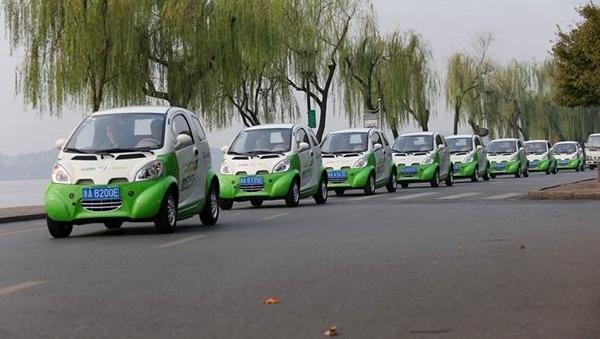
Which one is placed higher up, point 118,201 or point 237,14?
point 237,14

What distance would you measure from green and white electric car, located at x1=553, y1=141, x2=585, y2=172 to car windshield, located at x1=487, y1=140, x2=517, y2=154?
12141mm

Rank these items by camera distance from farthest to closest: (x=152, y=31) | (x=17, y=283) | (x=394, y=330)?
1. (x=152, y=31)
2. (x=17, y=283)
3. (x=394, y=330)

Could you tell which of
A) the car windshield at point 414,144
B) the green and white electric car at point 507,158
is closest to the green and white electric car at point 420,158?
the car windshield at point 414,144

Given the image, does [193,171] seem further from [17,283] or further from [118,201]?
[17,283]

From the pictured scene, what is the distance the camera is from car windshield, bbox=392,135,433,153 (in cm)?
3341

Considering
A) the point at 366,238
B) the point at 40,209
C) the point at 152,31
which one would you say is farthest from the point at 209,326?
the point at 152,31

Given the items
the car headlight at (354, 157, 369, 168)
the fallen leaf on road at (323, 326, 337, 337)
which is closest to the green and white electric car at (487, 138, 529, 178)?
the car headlight at (354, 157, 369, 168)

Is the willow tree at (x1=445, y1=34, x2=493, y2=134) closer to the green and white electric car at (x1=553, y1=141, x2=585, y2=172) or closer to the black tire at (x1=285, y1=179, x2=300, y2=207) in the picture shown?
the green and white electric car at (x1=553, y1=141, x2=585, y2=172)

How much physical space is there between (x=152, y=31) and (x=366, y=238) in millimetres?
22193

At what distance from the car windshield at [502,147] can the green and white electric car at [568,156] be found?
1214cm

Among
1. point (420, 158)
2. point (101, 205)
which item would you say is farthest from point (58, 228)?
point (420, 158)

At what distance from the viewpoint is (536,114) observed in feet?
233

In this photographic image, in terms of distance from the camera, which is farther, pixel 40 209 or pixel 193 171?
pixel 40 209

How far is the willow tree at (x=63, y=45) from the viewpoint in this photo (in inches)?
1174
